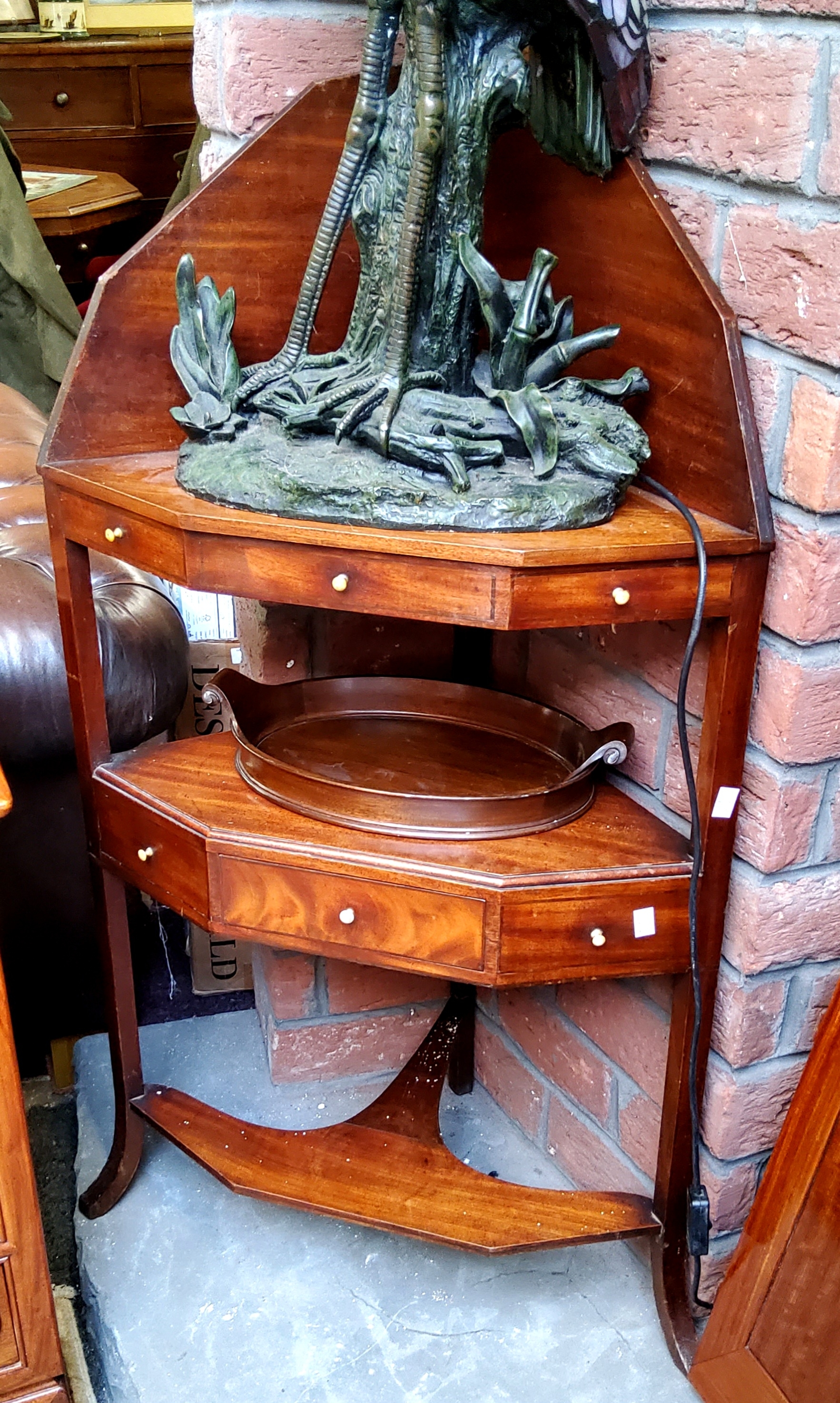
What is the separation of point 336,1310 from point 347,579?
0.79 metres

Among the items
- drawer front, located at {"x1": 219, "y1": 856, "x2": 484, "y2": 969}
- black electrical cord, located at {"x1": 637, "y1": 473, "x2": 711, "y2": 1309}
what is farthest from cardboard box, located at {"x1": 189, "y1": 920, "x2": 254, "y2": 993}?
black electrical cord, located at {"x1": 637, "y1": 473, "x2": 711, "y2": 1309}

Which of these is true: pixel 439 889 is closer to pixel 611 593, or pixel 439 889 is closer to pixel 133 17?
pixel 611 593

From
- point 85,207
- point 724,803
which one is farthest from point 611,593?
point 85,207

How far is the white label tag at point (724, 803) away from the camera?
985 mm

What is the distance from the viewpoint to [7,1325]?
1050 mm

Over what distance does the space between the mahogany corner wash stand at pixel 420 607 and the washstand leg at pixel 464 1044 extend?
0.22 metres

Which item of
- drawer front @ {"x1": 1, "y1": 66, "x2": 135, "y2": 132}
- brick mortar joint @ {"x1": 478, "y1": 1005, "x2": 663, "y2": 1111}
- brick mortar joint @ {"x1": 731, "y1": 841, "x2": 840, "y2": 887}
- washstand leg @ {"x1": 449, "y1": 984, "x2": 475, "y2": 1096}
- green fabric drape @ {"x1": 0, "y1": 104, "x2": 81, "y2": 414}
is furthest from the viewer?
drawer front @ {"x1": 1, "y1": 66, "x2": 135, "y2": 132}

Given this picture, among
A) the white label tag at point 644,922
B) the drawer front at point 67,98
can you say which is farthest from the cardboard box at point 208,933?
the drawer front at point 67,98

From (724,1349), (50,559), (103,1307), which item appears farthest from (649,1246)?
(50,559)

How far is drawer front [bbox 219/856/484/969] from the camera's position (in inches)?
39.1

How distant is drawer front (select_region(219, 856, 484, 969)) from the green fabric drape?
7.36 feet

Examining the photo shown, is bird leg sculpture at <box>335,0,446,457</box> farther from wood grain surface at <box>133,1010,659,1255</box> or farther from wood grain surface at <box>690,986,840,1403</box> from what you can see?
wood grain surface at <box>133,1010,659,1255</box>

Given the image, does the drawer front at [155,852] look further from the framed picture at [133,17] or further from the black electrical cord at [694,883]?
the framed picture at [133,17]

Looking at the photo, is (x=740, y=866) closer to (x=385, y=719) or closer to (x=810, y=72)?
(x=385, y=719)
